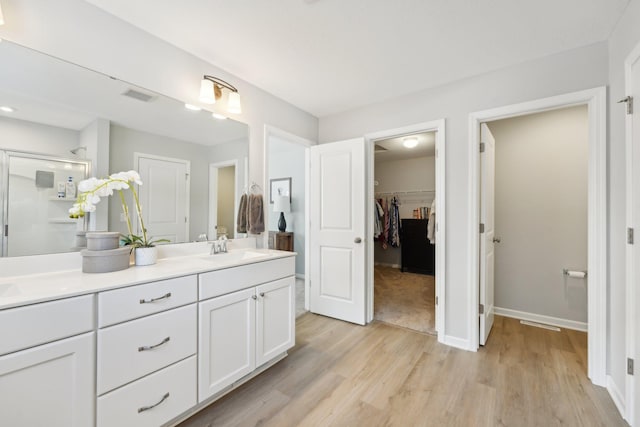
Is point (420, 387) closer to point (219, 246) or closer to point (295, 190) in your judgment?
point (219, 246)

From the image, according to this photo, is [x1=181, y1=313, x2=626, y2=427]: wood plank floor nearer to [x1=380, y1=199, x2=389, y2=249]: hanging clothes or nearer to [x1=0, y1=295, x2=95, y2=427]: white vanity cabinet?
[x1=0, y1=295, x2=95, y2=427]: white vanity cabinet

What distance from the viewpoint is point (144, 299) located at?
1.28 meters

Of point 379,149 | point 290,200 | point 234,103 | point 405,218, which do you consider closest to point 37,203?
point 234,103

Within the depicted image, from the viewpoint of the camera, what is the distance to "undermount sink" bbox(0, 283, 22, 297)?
1154 millimetres

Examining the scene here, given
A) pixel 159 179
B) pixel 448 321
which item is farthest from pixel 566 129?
pixel 159 179

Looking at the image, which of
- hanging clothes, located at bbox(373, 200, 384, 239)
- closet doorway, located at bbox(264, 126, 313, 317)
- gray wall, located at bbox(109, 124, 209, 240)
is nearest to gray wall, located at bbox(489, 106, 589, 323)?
hanging clothes, located at bbox(373, 200, 384, 239)

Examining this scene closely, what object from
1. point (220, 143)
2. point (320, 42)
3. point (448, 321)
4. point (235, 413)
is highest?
point (320, 42)

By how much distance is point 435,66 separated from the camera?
2.18 m

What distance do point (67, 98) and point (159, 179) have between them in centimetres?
63

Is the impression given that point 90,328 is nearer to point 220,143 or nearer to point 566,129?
point 220,143

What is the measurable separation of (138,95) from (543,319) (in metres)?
4.22

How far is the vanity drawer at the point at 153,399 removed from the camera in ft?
3.86

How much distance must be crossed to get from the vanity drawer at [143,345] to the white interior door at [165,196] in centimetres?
72

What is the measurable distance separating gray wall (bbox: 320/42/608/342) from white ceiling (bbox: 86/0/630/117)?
9cm
